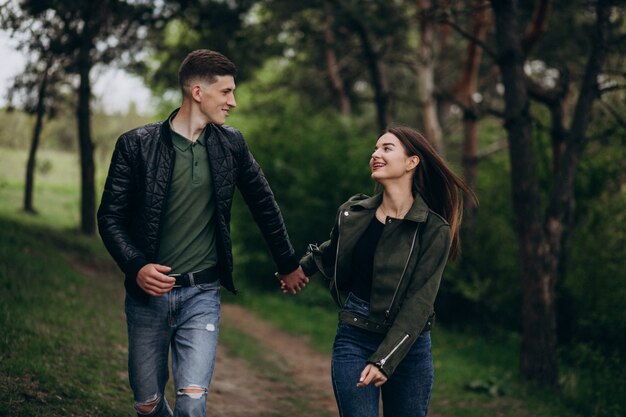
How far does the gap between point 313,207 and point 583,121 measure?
9.70m

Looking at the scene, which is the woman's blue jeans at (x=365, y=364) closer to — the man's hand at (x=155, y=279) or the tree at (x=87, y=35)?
the man's hand at (x=155, y=279)

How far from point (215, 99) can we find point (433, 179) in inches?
51.3

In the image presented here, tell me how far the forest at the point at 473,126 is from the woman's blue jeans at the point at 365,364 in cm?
232

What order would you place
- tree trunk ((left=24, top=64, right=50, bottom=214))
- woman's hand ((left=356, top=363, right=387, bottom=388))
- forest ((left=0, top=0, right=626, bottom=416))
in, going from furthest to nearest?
tree trunk ((left=24, top=64, right=50, bottom=214)) → forest ((left=0, top=0, right=626, bottom=416)) → woman's hand ((left=356, top=363, right=387, bottom=388))

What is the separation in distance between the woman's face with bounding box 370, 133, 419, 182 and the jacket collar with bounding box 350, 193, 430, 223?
140 mm

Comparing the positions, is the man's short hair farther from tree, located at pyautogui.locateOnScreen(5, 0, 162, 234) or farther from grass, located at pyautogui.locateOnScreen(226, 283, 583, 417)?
tree, located at pyautogui.locateOnScreen(5, 0, 162, 234)

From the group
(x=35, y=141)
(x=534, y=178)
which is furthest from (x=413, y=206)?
(x=35, y=141)

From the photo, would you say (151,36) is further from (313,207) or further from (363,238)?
(363,238)

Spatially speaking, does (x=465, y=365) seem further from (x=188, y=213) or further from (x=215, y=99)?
(x=215, y=99)

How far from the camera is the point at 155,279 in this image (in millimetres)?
4016

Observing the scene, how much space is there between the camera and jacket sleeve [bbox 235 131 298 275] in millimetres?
4570

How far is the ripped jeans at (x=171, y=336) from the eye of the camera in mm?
4141

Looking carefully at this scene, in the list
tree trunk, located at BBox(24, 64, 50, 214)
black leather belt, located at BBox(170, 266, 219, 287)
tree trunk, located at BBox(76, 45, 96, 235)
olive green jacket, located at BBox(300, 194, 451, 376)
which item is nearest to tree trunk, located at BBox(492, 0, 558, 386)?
olive green jacket, located at BBox(300, 194, 451, 376)

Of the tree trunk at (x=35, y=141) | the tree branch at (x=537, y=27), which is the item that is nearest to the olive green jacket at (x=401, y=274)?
the tree branch at (x=537, y=27)
